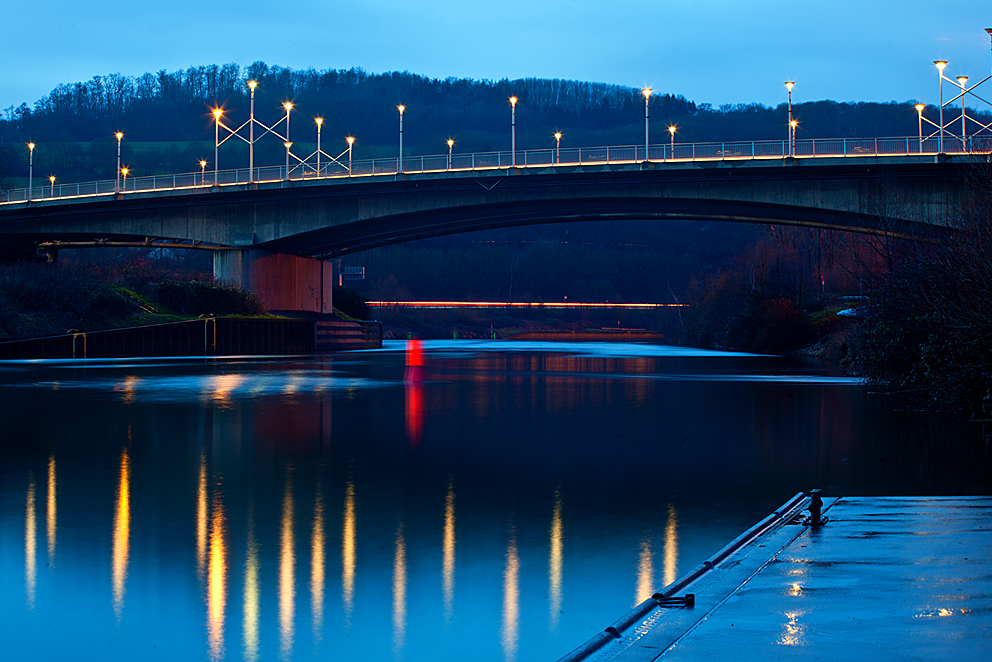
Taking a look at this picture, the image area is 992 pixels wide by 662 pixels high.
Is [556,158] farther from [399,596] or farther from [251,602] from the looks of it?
[251,602]

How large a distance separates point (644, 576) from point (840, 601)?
1781mm

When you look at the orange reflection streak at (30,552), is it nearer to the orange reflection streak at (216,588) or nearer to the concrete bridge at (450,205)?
the orange reflection streak at (216,588)

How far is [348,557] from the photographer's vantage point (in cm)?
825

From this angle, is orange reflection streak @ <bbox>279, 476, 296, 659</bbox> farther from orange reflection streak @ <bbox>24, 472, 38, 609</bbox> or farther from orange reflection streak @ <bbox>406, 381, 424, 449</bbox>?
orange reflection streak @ <bbox>406, 381, 424, 449</bbox>

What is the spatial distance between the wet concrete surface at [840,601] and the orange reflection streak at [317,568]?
2.11 metres

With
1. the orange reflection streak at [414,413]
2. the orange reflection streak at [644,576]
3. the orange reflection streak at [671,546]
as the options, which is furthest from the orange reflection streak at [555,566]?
the orange reflection streak at [414,413]

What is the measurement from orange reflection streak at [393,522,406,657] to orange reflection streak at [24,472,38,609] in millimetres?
2564

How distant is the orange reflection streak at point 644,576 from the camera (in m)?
7.11

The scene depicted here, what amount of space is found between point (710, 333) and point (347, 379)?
59165 mm

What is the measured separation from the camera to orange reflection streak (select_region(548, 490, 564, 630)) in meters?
6.82

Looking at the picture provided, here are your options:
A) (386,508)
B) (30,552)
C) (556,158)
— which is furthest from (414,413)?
(556,158)

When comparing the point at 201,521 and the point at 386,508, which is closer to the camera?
the point at 201,521

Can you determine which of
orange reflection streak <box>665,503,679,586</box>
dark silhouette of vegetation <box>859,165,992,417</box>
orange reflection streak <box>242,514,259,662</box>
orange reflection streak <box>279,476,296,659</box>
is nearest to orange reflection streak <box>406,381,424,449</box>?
orange reflection streak <box>279,476,296,659</box>

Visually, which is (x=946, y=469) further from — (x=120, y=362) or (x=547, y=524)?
(x=120, y=362)
